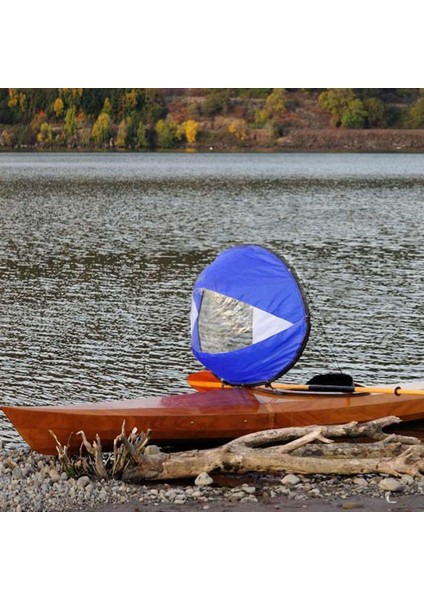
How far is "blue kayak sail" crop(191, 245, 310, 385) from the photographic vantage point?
1249 centimetres

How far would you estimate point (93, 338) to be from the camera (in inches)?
708

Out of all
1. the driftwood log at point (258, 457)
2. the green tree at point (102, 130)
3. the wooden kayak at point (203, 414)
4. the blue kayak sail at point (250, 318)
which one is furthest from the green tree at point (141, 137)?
the driftwood log at point (258, 457)

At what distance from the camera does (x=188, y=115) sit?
3944 cm

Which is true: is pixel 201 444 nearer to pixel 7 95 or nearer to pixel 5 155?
pixel 7 95

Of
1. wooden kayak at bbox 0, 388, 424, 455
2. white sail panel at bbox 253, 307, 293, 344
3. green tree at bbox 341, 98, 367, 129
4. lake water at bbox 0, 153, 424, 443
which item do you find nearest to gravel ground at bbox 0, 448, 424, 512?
wooden kayak at bbox 0, 388, 424, 455

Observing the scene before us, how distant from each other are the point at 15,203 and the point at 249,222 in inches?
333

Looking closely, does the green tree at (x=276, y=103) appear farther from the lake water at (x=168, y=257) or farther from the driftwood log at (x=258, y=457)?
the driftwood log at (x=258, y=457)

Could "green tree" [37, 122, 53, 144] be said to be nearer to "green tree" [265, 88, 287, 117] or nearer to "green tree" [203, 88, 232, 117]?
"green tree" [203, 88, 232, 117]

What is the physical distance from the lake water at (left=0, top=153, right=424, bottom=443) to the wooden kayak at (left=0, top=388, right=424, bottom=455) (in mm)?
1533

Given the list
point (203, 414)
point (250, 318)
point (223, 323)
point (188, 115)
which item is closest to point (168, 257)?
point (188, 115)

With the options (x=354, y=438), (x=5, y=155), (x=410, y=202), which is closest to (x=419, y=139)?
(x=410, y=202)

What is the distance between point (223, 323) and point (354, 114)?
102ft

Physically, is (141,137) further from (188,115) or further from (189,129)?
(188,115)

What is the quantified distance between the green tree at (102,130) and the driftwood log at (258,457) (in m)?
22.2
